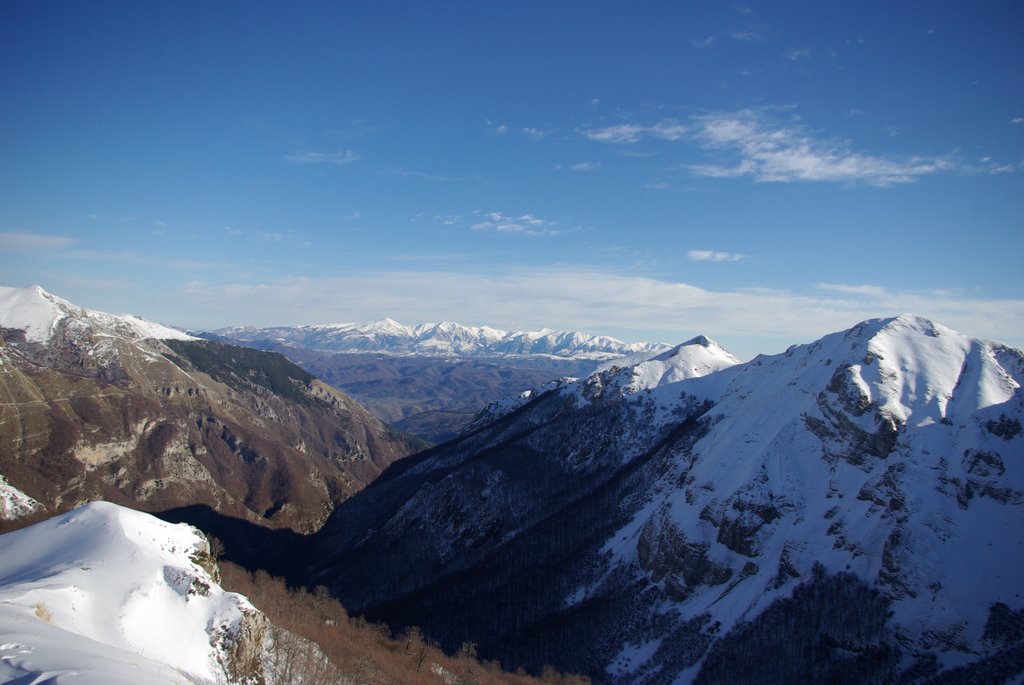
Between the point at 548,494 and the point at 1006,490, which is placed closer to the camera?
the point at 1006,490

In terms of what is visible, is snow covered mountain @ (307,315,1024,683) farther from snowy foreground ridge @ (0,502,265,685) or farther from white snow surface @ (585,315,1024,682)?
snowy foreground ridge @ (0,502,265,685)

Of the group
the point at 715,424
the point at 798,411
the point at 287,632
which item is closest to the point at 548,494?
→ the point at 715,424

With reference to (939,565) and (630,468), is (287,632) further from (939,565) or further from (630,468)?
(630,468)

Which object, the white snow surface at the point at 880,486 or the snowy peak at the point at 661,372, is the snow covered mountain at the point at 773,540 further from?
the snowy peak at the point at 661,372

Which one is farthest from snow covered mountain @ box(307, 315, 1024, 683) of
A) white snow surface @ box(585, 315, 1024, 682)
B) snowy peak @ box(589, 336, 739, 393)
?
snowy peak @ box(589, 336, 739, 393)

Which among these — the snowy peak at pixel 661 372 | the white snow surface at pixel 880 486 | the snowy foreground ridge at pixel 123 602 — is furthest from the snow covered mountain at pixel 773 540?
the snowy foreground ridge at pixel 123 602
